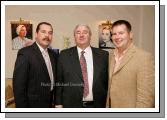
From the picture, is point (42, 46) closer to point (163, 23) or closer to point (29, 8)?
point (29, 8)

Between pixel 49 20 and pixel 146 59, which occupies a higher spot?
pixel 49 20

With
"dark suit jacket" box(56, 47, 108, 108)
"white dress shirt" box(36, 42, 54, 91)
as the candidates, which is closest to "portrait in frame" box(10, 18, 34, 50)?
"white dress shirt" box(36, 42, 54, 91)

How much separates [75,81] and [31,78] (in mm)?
409

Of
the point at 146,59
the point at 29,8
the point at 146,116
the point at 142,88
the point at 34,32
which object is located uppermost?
the point at 29,8

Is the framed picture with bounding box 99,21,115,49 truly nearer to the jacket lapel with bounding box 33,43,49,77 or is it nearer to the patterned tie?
the patterned tie

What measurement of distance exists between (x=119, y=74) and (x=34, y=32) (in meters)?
0.88

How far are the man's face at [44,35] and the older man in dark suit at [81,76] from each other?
173 millimetres

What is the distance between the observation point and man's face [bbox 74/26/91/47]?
262 centimetres

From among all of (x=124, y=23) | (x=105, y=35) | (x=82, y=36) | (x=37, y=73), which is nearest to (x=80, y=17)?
(x=82, y=36)

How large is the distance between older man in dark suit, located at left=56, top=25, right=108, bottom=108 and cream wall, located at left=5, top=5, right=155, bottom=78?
0.08 m

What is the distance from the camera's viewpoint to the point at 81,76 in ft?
8.64

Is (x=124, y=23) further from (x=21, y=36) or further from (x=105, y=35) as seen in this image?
(x=21, y=36)

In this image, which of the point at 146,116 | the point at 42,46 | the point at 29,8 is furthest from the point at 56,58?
the point at 146,116

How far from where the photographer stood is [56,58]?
264 cm
